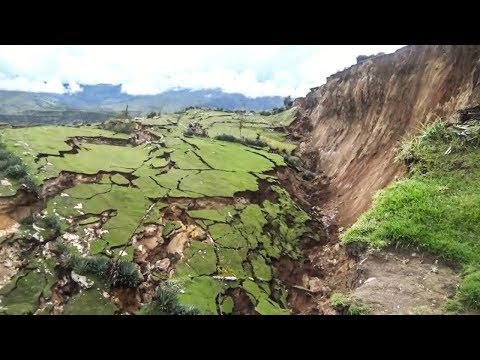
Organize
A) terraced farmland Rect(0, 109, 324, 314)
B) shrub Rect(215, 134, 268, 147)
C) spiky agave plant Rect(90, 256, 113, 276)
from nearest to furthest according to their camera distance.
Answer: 1. terraced farmland Rect(0, 109, 324, 314)
2. spiky agave plant Rect(90, 256, 113, 276)
3. shrub Rect(215, 134, 268, 147)

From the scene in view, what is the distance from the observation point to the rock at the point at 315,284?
11.0m

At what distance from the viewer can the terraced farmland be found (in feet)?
28.5

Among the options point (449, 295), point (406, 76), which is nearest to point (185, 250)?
point (449, 295)

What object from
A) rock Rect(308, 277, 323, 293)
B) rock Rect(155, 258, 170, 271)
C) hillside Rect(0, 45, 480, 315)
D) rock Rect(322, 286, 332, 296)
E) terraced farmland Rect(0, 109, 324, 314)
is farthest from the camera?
rock Rect(308, 277, 323, 293)

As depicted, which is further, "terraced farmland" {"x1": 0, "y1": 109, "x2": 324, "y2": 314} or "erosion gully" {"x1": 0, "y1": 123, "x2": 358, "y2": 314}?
"erosion gully" {"x1": 0, "y1": 123, "x2": 358, "y2": 314}

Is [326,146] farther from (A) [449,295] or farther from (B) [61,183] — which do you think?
(A) [449,295]

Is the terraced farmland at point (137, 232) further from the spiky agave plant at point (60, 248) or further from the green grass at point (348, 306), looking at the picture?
the green grass at point (348, 306)

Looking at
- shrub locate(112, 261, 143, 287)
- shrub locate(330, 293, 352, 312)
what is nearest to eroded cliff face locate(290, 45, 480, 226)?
shrub locate(330, 293, 352, 312)

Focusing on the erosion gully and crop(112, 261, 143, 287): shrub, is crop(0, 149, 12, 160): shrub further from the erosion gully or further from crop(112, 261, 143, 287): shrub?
crop(112, 261, 143, 287): shrub

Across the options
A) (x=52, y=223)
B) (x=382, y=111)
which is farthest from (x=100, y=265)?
(x=382, y=111)

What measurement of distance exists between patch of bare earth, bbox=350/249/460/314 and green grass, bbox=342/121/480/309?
0.94ft

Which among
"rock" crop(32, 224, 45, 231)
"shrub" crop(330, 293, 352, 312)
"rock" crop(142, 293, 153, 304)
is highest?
"rock" crop(32, 224, 45, 231)

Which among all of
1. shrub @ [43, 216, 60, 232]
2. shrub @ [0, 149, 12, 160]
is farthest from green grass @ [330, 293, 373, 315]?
shrub @ [0, 149, 12, 160]

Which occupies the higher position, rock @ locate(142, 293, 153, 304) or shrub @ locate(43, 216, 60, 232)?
shrub @ locate(43, 216, 60, 232)
